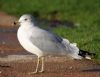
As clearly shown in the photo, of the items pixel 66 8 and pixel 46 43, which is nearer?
pixel 46 43

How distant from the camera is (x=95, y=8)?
2225cm

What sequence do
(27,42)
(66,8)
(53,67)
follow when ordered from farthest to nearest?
1. (66,8)
2. (53,67)
3. (27,42)

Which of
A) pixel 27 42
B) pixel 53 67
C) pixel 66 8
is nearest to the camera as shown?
pixel 27 42

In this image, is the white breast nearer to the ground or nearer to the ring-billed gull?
the ring-billed gull

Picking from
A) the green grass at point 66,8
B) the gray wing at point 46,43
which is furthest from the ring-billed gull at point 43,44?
the green grass at point 66,8

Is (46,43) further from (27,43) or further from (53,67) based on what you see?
(53,67)

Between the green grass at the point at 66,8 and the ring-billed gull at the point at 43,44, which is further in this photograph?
the green grass at the point at 66,8

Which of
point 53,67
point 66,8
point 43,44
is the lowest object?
point 53,67

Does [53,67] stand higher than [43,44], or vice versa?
[43,44]

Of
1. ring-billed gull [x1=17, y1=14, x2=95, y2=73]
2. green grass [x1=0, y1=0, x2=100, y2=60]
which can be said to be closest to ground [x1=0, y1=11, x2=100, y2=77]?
ring-billed gull [x1=17, y1=14, x2=95, y2=73]

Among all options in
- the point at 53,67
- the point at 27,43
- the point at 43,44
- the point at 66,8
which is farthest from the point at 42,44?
the point at 66,8

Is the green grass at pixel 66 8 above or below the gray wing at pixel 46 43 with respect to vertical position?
above

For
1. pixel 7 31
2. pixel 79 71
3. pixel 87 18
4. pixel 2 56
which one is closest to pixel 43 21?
pixel 87 18

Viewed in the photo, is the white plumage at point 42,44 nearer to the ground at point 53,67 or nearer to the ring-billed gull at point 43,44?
the ring-billed gull at point 43,44
